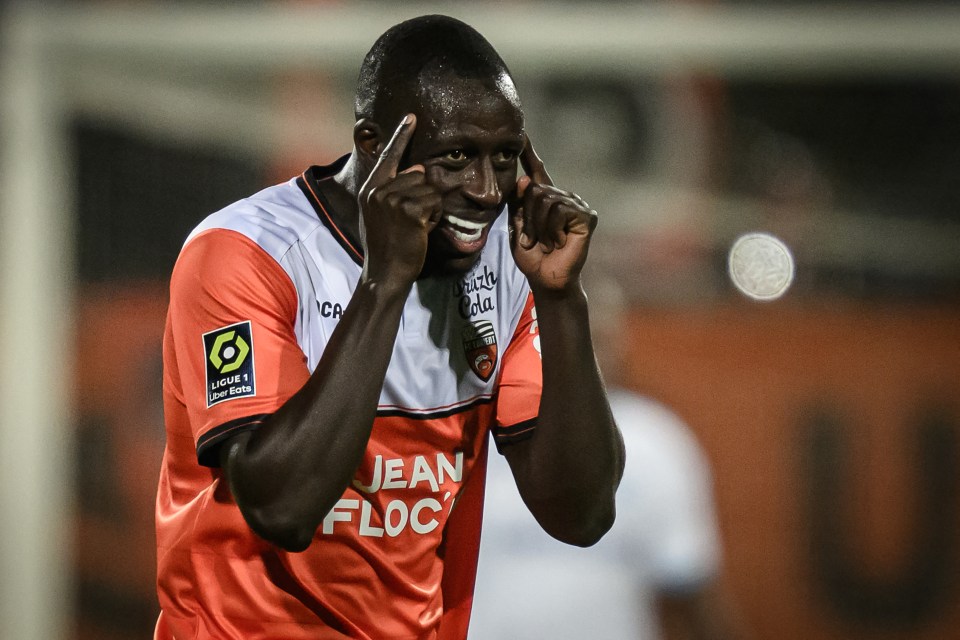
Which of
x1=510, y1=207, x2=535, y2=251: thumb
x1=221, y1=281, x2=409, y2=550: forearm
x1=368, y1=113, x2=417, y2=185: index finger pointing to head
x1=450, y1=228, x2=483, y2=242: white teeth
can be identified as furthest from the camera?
x1=510, y1=207, x2=535, y2=251: thumb

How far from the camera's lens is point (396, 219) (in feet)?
5.92

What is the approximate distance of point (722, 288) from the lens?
608 cm

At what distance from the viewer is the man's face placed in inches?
73.5

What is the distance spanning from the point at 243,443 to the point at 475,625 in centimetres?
200

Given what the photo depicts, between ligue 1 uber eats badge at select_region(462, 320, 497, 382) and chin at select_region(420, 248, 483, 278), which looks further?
ligue 1 uber eats badge at select_region(462, 320, 497, 382)

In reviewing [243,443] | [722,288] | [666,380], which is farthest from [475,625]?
[722,288]

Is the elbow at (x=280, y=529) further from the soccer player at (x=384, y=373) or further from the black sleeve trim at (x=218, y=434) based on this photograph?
the black sleeve trim at (x=218, y=434)

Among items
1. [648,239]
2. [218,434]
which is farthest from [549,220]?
[648,239]

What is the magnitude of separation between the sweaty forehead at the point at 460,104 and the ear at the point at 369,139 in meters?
0.11

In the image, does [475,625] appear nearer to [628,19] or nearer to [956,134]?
[628,19]

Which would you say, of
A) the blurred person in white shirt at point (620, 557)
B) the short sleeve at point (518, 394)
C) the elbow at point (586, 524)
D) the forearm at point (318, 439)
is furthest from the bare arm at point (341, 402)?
the blurred person in white shirt at point (620, 557)

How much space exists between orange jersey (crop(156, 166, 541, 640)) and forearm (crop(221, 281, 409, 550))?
9cm

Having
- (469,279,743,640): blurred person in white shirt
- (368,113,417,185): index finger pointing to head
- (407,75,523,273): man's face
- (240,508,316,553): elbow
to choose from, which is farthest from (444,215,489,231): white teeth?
(469,279,743,640): blurred person in white shirt

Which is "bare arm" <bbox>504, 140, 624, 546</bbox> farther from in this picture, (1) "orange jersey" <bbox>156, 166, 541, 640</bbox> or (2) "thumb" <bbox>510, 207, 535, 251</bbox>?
(1) "orange jersey" <bbox>156, 166, 541, 640</bbox>
